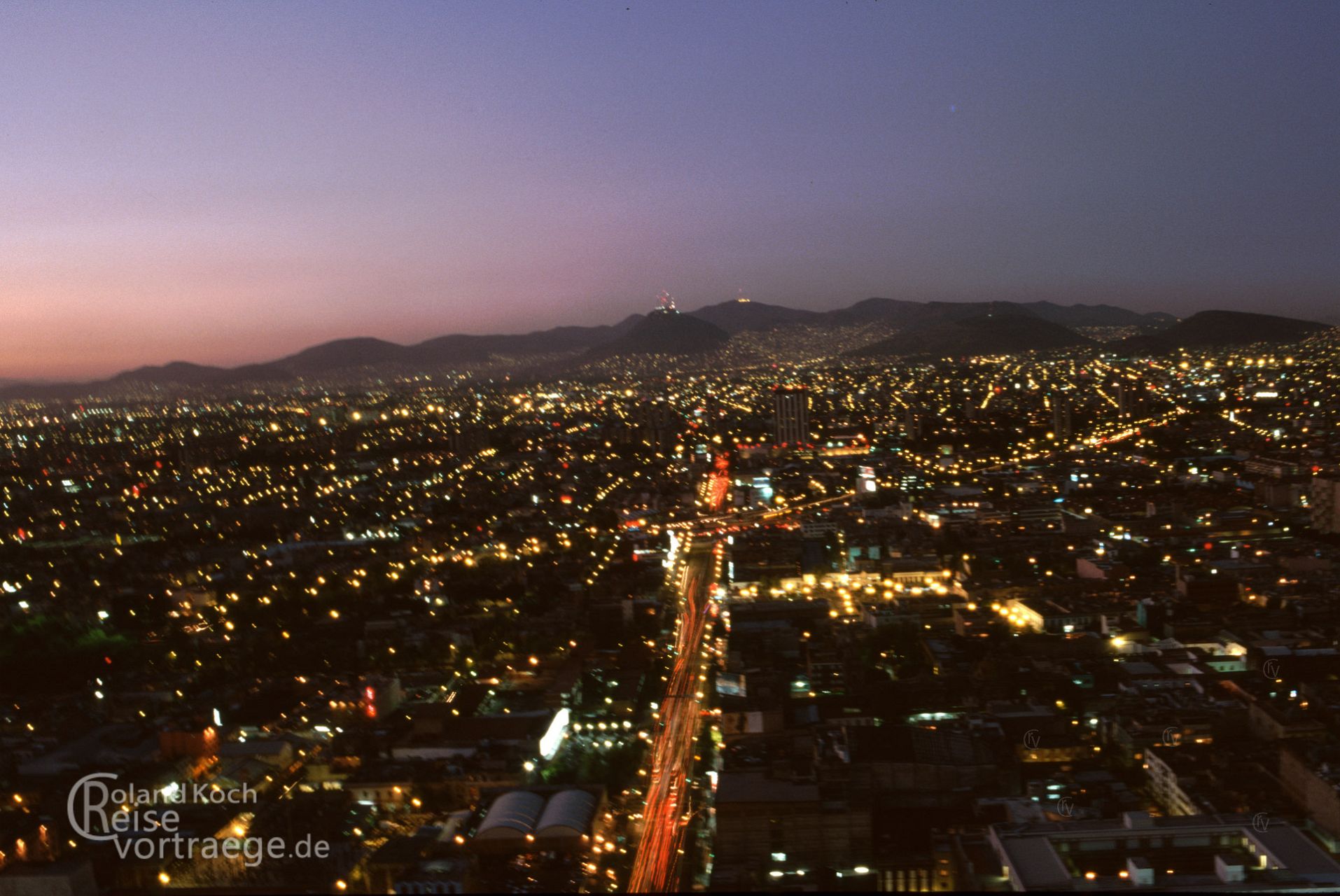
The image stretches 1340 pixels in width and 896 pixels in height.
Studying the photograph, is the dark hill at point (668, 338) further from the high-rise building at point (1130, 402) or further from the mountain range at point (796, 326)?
the high-rise building at point (1130, 402)

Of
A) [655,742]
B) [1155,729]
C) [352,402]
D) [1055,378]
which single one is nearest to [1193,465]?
[1155,729]

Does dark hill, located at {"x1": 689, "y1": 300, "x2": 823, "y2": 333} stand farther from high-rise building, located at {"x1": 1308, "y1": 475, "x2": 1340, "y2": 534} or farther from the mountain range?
high-rise building, located at {"x1": 1308, "y1": 475, "x2": 1340, "y2": 534}

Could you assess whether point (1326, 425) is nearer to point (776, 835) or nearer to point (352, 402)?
point (776, 835)

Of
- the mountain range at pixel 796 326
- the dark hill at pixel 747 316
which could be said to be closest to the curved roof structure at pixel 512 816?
the mountain range at pixel 796 326

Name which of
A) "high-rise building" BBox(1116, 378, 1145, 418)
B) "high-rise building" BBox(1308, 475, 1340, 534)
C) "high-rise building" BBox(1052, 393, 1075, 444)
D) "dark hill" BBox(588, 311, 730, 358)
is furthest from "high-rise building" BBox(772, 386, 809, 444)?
"dark hill" BBox(588, 311, 730, 358)

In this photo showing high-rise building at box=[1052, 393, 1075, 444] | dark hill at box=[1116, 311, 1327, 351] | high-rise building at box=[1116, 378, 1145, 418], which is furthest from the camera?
dark hill at box=[1116, 311, 1327, 351]

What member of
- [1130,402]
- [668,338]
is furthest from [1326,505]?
[668,338]
